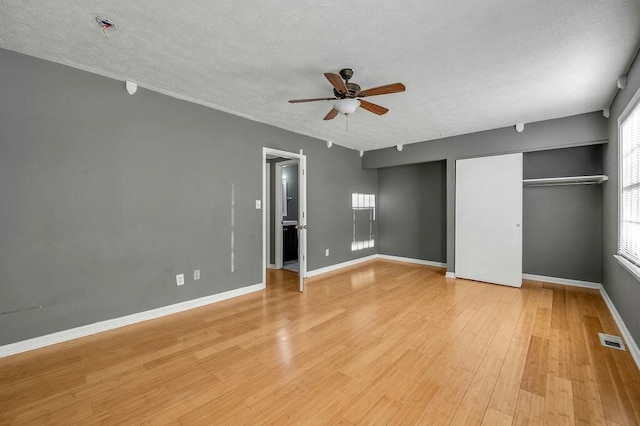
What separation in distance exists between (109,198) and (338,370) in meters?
2.76

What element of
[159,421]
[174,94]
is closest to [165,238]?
[174,94]

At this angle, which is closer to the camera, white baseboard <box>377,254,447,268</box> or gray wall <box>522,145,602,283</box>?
gray wall <box>522,145,602,283</box>

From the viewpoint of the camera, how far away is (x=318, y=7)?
70.6 inches

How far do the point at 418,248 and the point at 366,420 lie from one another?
4827mm

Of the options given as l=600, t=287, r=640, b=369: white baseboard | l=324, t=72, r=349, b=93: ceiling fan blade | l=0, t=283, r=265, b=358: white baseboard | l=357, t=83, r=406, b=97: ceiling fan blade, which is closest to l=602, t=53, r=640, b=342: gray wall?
l=600, t=287, r=640, b=369: white baseboard

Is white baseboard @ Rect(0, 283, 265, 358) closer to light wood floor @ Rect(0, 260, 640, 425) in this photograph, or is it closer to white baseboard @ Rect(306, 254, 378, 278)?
light wood floor @ Rect(0, 260, 640, 425)

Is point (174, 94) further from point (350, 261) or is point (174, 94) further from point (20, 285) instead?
point (350, 261)

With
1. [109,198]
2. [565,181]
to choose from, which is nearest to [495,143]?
[565,181]

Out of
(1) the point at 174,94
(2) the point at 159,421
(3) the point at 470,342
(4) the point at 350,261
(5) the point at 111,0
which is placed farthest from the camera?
(4) the point at 350,261

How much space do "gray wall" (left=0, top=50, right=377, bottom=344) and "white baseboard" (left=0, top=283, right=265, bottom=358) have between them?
6 centimetres

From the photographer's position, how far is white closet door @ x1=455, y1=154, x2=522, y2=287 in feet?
14.0

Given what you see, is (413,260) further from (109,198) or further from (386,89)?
(109,198)

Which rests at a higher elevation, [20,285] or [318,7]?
[318,7]

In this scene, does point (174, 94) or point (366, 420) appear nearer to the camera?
point (366, 420)
